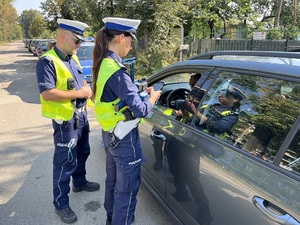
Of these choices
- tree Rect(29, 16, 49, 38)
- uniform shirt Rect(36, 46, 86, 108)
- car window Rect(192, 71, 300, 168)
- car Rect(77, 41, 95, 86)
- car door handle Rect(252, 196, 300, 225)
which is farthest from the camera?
tree Rect(29, 16, 49, 38)

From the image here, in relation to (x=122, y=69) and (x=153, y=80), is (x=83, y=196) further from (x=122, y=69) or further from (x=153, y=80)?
(x=122, y=69)

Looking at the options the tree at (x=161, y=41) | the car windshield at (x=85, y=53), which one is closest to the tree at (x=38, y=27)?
the tree at (x=161, y=41)

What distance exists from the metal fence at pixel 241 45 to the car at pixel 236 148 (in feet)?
39.2

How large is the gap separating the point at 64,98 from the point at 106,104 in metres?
0.62

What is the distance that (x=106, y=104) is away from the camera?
6.89 ft

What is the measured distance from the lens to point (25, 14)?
112m

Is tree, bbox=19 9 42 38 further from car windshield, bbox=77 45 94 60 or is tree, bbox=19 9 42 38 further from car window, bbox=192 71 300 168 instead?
car window, bbox=192 71 300 168

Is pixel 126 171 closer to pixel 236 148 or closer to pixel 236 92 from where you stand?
pixel 236 148

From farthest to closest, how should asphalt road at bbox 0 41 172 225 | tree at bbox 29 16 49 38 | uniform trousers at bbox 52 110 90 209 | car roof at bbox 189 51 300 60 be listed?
1. tree at bbox 29 16 49 38
2. asphalt road at bbox 0 41 172 225
3. uniform trousers at bbox 52 110 90 209
4. car roof at bbox 189 51 300 60

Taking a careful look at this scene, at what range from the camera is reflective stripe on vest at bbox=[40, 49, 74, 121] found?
256 cm

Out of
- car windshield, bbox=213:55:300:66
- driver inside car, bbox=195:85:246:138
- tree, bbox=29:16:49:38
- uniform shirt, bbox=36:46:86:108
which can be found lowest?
driver inside car, bbox=195:85:246:138

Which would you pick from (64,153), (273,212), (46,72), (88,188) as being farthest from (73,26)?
(273,212)

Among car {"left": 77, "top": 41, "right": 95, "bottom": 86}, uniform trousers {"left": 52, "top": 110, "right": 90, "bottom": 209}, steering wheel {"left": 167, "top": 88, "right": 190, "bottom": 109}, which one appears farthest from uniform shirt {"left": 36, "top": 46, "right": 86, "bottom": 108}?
car {"left": 77, "top": 41, "right": 95, "bottom": 86}

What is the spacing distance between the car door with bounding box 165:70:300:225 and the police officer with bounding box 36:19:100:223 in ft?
3.39
